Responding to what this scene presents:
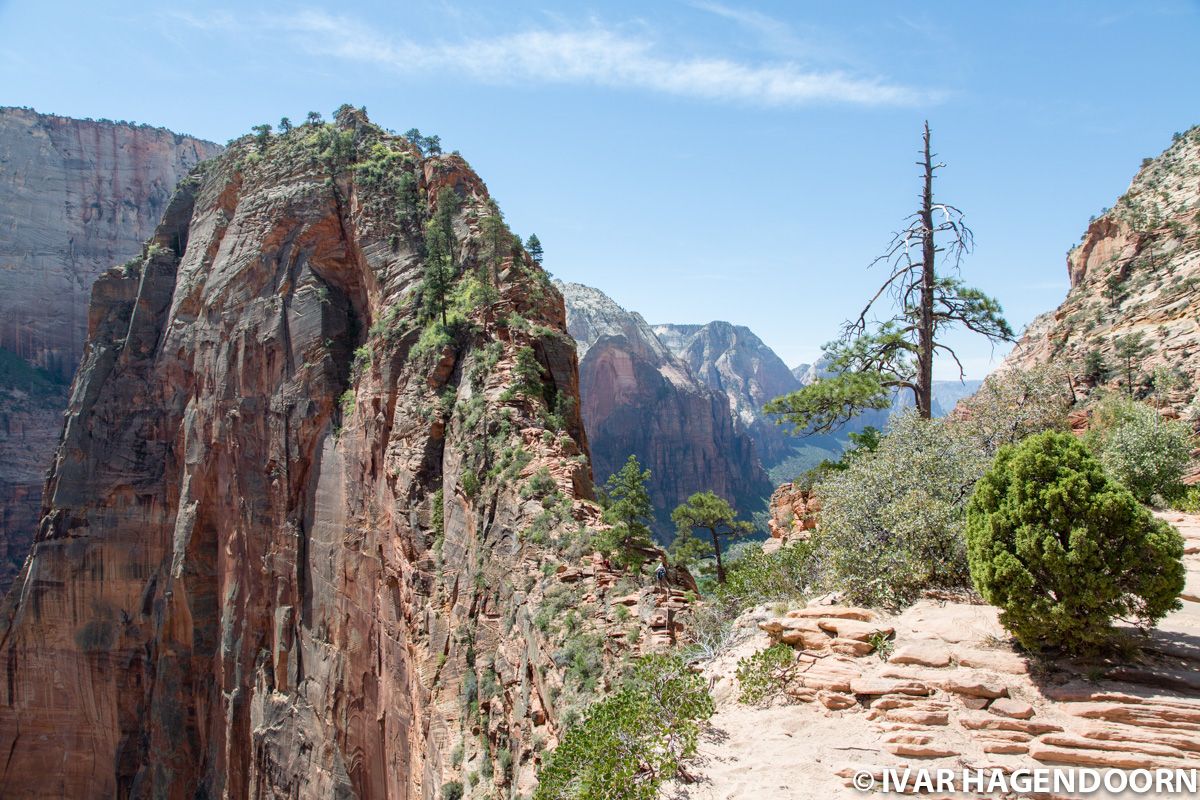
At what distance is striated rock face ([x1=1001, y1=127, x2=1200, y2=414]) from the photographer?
26703 mm

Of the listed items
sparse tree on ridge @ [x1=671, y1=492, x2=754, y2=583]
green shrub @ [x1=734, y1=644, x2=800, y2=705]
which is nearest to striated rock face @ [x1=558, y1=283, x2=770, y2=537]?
sparse tree on ridge @ [x1=671, y1=492, x2=754, y2=583]

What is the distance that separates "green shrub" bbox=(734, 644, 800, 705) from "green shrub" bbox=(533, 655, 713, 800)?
0.75 meters

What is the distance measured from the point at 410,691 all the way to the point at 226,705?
21.9m

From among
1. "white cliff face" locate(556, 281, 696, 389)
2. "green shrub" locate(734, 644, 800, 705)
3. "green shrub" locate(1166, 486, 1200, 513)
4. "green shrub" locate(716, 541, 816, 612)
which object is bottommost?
"green shrub" locate(734, 644, 800, 705)

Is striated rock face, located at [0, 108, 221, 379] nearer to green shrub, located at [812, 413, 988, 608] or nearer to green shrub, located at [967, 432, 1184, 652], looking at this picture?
green shrub, located at [812, 413, 988, 608]

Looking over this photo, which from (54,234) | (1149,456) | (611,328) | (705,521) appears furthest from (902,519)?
(611,328)

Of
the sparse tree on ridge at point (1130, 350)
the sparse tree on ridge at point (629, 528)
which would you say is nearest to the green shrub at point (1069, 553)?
the sparse tree on ridge at point (629, 528)

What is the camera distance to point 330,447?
3762cm

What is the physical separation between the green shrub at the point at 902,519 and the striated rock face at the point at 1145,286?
12.3 metres

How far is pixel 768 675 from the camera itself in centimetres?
1204

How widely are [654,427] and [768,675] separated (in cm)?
13084

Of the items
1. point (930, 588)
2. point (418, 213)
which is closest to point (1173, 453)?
point (930, 588)

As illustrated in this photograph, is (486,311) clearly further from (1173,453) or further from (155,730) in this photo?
(155,730)

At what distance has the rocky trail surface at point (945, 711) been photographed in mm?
8836
